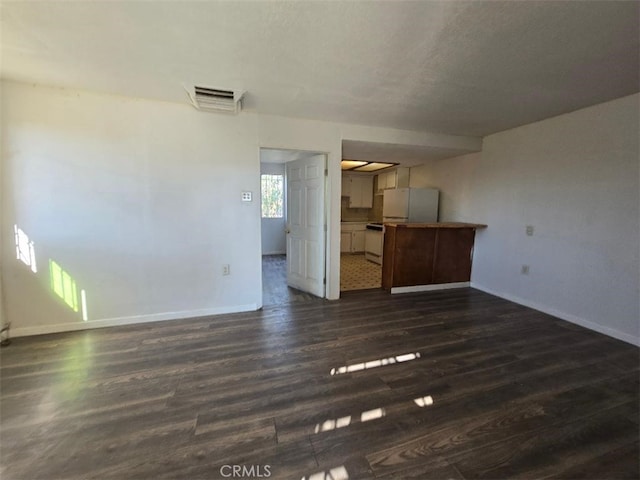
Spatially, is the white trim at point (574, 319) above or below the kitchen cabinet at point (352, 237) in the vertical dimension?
below

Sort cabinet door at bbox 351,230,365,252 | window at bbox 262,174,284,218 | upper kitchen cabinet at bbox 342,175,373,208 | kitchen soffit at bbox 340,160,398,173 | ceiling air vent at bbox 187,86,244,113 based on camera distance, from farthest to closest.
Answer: upper kitchen cabinet at bbox 342,175,373,208, cabinet door at bbox 351,230,365,252, window at bbox 262,174,284,218, kitchen soffit at bbox 340,160,398,173, ceiling air vent at bbox 187,86,244,113

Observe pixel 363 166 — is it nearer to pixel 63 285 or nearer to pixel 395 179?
pixel 395 179

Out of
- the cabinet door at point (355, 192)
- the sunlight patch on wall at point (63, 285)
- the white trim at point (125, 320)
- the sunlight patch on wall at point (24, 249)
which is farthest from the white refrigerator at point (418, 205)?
the sunlight patch on wall at point (24, 249)

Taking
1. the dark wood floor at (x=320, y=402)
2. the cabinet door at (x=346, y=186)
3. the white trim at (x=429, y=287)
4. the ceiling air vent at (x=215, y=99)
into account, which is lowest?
the dark wood floor at (x=320, y=402)

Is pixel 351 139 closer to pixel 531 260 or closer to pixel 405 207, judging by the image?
pixel 405 207

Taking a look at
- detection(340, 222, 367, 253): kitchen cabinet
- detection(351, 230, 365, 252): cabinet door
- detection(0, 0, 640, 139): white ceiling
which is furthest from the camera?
detection(351, 230, 365, 252): cabinet door

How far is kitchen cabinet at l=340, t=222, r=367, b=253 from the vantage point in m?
7.41

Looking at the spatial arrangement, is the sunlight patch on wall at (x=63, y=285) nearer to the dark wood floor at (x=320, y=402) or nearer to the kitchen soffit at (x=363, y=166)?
the dark wood floor at (x=320, y=402)

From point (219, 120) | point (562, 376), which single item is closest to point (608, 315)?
point (562, 376)

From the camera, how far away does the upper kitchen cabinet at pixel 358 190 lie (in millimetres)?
7625

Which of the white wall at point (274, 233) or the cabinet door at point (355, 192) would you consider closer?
the white wall at point (274, 233)

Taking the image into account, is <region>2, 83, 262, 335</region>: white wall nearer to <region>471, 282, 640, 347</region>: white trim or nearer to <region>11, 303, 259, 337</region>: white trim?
<region>11, 303, 259, 337</region>: white trim

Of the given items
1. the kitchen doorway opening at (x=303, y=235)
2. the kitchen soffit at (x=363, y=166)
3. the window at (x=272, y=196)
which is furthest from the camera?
the window at (x=272, y=196)

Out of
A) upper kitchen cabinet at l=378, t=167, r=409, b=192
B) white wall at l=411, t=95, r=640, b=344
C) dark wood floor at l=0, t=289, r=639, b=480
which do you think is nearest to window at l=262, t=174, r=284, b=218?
upper kitchen cabinet at l=378, t=167, r=409, b=192
